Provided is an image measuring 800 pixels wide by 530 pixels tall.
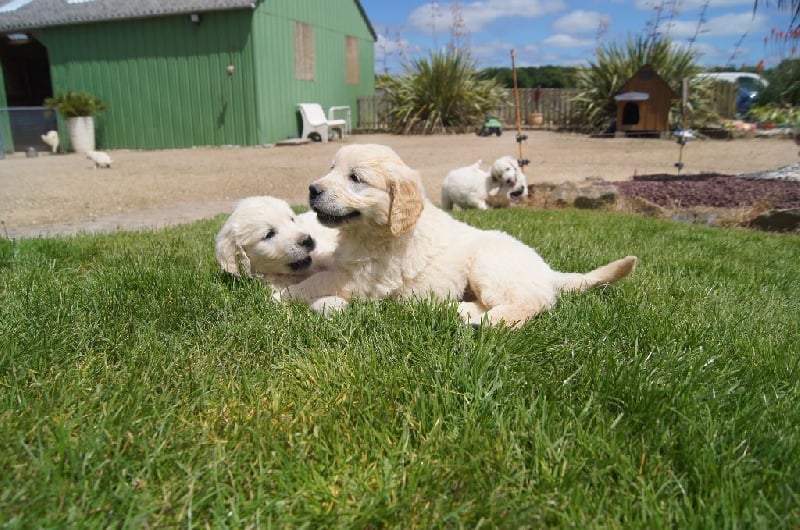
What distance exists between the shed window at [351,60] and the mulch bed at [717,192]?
1767cm

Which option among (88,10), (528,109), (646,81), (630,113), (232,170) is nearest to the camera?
(232,170)

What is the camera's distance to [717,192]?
325 inches

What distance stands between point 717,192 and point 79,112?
18.1 metres

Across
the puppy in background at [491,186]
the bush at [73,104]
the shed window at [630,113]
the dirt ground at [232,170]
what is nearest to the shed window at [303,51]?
the dirt ground at [232,170]

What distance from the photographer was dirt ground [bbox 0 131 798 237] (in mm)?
8164

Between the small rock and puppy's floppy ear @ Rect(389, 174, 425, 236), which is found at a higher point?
Answer: puppy's floppy ear @ Rect(389, 174, 425, 236)

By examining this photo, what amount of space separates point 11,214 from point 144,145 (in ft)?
40.6

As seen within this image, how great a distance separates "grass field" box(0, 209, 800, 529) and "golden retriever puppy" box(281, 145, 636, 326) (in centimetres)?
17

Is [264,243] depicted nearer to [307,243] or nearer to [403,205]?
[307,243]

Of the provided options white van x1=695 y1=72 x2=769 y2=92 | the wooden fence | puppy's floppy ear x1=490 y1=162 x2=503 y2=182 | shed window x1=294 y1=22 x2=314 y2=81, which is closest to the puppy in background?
puppy's floppy ear x1=490 y1=162 x2=503 y2=182

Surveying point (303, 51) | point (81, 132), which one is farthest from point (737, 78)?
point (81, 132)

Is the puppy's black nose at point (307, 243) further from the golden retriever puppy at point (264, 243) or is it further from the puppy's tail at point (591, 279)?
the puppy's tail at point (591, 279)

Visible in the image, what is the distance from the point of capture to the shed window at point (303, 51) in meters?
20.2

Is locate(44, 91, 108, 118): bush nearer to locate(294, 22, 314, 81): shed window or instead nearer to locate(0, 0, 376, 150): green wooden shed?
locate(0, 0, 376, 150): green wooden shed
